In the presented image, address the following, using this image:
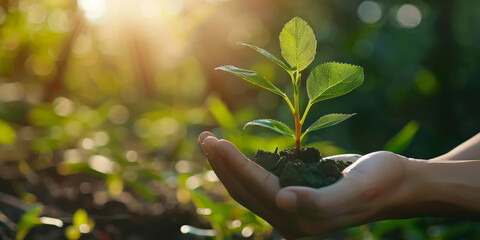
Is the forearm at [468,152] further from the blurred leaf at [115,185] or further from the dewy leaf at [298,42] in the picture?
the blurred leaf at [115,185]

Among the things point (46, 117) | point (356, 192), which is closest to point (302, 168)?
point (356, 192)

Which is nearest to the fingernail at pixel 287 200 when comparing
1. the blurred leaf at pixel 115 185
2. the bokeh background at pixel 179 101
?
the bokeh background at pixel 179 101

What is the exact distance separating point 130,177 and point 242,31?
4.06ft

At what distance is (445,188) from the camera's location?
732mm

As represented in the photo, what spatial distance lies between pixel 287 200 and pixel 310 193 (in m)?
0.03

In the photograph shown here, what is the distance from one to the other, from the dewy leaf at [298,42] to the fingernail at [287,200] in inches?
9.4

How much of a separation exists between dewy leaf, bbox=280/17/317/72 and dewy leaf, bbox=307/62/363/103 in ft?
0.09

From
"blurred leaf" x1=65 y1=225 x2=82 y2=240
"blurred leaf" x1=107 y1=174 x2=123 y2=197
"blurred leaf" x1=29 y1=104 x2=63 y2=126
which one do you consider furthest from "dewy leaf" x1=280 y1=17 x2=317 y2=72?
"blurred leaf" x1=29 y1=104 x2=63 y2=126

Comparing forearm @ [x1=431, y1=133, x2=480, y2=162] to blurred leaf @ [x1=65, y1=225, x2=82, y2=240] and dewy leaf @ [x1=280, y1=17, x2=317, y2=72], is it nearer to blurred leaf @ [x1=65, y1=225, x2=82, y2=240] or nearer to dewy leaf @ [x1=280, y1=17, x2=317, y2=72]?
dewy leaf @ [x1=280, y1=17, x2=317, y2=72]

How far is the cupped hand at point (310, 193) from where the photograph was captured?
1.79 ft

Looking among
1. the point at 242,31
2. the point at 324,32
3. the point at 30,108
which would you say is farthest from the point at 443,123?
the point at 30,108

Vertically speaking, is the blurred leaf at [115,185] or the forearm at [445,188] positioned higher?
the blurred leaf at [115,185]

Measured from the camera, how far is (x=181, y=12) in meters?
2.23

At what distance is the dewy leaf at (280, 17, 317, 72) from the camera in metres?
0.68
